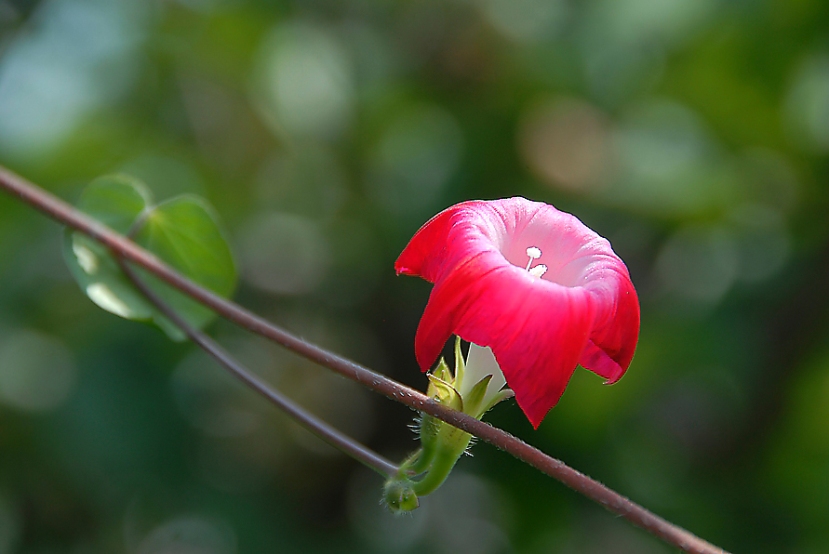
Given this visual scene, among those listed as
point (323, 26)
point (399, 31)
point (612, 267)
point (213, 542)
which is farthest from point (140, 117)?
point (612, 267)

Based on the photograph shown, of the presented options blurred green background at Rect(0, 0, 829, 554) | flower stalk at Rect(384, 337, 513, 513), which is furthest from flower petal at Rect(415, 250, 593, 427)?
blurred green background at Rect(0, 0, 829, 554)

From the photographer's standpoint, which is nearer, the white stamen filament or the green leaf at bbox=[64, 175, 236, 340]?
the white stamen filament

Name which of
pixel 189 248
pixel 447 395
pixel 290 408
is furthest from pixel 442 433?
pixel 189 248

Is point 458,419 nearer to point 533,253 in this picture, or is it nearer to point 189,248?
point 533,253

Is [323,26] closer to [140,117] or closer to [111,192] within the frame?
[140,117]

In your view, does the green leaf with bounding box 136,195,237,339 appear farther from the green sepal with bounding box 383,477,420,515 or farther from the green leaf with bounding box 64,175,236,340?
the green sepal with bounding box 383,477,420,515
